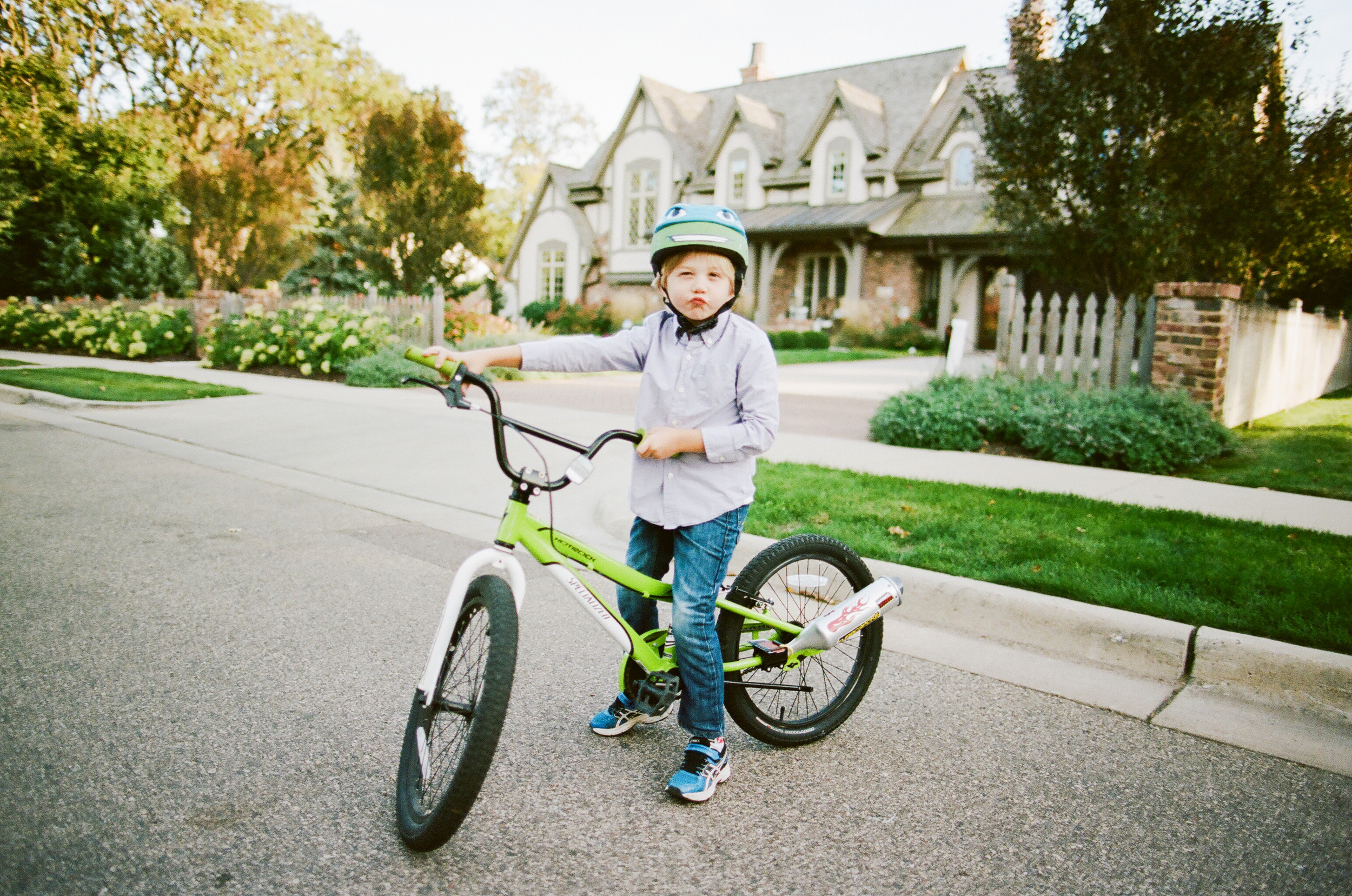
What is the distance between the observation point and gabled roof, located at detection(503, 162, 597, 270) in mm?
32875

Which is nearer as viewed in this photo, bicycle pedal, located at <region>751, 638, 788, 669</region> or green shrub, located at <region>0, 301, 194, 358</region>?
bicycle pedal, located at <region>751, 638, 788, 669</region>

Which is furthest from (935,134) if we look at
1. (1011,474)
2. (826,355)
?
(1011,474)

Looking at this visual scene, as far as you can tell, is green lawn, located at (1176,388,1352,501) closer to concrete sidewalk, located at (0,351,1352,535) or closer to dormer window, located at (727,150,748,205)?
concrete sidewalk, located at (0,351,1352,535)

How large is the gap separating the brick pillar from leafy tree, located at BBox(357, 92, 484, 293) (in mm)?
15169

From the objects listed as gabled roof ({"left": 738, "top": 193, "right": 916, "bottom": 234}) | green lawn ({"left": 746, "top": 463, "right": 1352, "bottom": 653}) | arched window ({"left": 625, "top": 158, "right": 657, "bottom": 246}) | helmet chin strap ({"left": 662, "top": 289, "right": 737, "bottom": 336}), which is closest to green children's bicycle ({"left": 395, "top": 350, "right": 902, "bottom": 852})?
helmet chin strap ({"left": 662, "top": 289, "right": 737, "bottom": 336})

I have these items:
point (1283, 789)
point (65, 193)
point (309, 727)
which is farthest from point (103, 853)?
point (65, 193)

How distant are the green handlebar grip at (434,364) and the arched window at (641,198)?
95.5 ft

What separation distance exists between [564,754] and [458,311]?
49.2ft

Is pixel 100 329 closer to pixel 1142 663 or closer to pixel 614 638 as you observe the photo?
pixel 614 638

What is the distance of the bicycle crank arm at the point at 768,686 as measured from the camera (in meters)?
2.92

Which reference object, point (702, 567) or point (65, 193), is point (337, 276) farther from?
point (702, 567)

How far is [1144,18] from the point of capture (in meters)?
8.83

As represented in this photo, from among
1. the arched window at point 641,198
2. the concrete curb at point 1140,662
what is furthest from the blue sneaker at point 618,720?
the arched window at point 641,198

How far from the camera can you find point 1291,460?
8.09 metres
